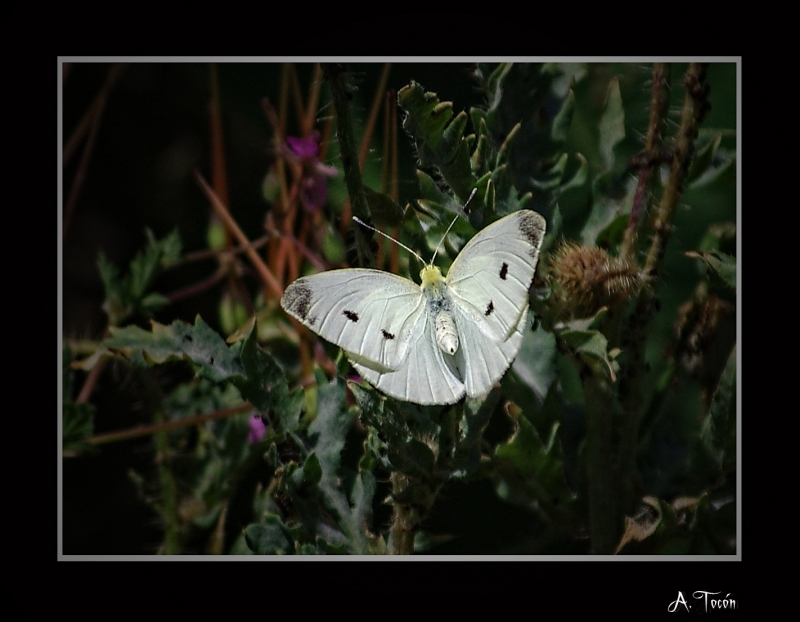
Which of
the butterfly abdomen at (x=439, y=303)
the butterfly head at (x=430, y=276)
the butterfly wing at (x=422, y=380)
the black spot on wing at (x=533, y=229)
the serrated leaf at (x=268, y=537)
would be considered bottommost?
the serrated leaf at (x=268, y=537)

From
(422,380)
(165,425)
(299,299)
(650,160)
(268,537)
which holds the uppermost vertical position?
(650,160)

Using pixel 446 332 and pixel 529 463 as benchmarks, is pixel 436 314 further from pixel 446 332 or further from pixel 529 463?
pixel 529 463

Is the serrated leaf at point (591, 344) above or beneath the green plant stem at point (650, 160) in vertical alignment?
beneath

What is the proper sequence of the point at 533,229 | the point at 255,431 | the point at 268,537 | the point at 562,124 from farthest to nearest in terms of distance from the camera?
the point at 255,431 < the point at 562,124 < the point at 268,537 < the point at 533,229

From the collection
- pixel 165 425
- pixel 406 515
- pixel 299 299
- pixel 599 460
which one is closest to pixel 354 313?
pixel 299 299

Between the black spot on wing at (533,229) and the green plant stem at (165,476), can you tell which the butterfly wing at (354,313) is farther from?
the green plant stem at (165,476)

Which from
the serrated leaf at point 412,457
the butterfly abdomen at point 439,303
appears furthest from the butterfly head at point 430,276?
the serrated leaf at point 412,457
